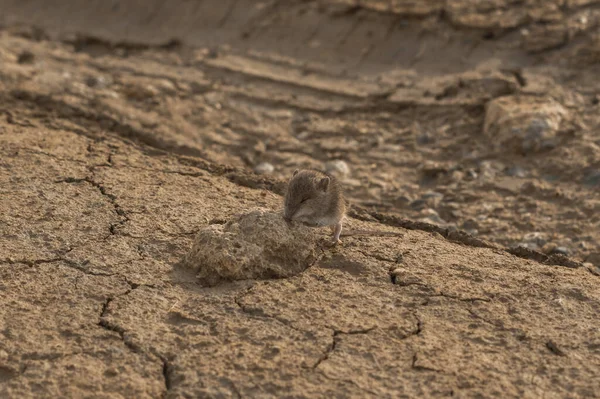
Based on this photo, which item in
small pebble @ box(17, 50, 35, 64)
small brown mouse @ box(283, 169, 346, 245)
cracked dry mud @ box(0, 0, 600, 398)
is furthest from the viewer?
small pebble @ box(17, 50, 35, 64)

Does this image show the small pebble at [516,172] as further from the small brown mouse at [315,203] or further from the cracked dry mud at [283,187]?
the small brown mouse at [315,203]

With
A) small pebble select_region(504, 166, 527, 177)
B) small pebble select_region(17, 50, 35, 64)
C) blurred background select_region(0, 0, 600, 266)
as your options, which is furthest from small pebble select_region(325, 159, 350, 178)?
small pebble select_region(17, 50, 35, 64)

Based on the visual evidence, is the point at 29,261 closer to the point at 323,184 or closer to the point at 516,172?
the point at 323,184

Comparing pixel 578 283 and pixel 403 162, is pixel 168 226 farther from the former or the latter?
pixel 403 162

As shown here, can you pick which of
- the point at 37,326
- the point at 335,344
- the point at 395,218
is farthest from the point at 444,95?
the point at 37,326

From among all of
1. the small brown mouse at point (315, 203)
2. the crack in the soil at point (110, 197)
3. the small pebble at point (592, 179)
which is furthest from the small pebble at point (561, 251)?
the crack in the soil at point (110, 197)

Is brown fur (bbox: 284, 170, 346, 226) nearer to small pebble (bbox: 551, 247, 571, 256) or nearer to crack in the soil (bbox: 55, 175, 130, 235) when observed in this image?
crack in the soil (bbox: 55, 175, 130, 235)
